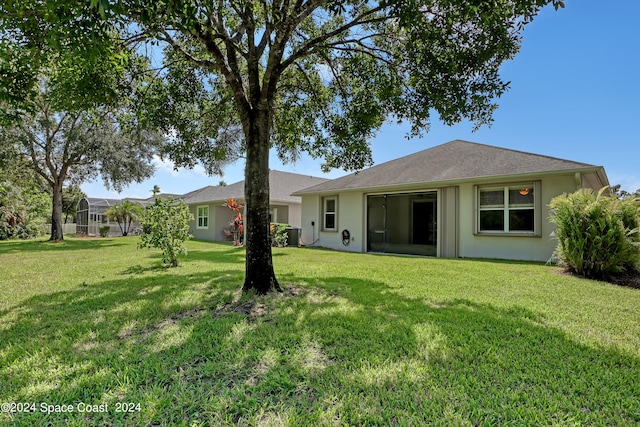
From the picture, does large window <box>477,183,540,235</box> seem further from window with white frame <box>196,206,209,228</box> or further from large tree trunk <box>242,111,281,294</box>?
window with white frame <box>196,206,209,228</box>

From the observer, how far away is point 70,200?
38031mm

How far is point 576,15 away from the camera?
264 inches

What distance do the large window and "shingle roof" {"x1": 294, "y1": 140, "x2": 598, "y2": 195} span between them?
2.24 ft

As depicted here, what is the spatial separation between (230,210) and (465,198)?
52.4 ft

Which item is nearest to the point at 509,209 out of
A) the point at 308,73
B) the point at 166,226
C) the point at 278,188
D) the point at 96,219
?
the point at 308,73

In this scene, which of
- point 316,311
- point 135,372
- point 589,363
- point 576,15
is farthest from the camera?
point 576,15

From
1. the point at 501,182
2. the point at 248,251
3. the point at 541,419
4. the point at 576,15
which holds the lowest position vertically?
the point at 541,419

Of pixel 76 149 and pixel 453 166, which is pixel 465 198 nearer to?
pixel 453 166

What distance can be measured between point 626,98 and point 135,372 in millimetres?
16927

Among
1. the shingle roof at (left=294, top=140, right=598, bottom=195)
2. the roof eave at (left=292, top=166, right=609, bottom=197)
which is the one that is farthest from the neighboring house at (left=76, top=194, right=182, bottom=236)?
the roof eave at (left=292, top=166, right=609, bottom=197)

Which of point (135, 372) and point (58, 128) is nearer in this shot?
point (135, 372)

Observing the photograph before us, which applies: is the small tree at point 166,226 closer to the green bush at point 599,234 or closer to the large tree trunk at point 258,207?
the large tree trunk at point 258,207

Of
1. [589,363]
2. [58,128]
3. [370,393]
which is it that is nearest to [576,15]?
[589,363]

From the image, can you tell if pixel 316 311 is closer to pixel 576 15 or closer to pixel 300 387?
pixel 300 387
